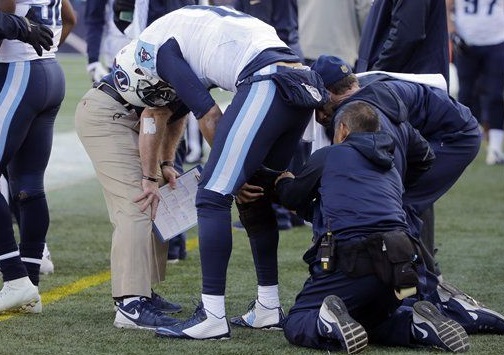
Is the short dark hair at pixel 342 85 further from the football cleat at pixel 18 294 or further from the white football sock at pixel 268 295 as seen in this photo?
the football cleat at pixel 18 294

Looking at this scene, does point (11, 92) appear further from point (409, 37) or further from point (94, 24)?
point (94, 24)

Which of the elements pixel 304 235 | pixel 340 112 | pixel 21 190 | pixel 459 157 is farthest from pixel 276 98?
pixel 304 235

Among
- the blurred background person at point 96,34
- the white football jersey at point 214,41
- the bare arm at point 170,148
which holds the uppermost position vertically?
the white football jersey at point 214,41

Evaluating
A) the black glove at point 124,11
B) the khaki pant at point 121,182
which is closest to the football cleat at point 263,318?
the khaki pant at point 121,182

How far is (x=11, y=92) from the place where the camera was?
18.7 ft

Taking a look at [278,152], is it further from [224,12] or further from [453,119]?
[453,119]

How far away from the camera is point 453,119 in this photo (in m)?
5.84

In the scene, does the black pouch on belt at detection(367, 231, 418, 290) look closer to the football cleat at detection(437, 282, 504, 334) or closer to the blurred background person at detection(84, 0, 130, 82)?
the football cleat at detection(437, 282, 504, 334)

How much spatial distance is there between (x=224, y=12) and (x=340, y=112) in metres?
0.69

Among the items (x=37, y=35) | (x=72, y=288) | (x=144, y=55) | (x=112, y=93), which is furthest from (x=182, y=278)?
(x=144, y=55)

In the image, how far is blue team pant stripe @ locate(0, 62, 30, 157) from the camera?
567 cm

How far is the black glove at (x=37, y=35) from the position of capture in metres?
5.57

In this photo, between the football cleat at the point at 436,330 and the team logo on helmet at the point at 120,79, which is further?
the team logo on helmet at the point at 120,79

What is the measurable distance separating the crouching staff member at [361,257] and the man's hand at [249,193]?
0.26 m
